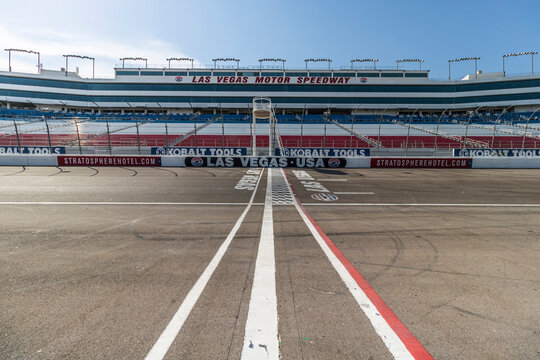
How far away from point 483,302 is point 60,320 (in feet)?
14.8

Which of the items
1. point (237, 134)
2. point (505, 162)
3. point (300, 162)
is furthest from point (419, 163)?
point (237, 134)

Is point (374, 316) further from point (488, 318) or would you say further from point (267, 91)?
point (267, 91)

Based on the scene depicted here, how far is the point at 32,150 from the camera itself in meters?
23.2

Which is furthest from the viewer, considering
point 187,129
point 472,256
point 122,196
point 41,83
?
point 41,83

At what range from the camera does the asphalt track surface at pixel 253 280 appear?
2.35 m

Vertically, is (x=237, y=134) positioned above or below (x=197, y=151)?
above

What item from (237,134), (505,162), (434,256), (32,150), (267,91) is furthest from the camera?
(267,91)

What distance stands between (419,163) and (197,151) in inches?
766

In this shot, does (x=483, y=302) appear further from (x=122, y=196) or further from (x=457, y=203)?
(x=122, y=196)

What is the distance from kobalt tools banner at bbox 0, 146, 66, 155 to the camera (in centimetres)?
2244

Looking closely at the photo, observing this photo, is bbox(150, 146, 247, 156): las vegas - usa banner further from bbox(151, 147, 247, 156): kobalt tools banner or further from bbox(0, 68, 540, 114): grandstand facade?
bbox(0, 68, 540, 114): grandstand facade

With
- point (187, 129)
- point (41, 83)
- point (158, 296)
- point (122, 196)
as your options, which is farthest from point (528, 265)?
point (41, 83)

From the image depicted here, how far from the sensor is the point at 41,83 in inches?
2039

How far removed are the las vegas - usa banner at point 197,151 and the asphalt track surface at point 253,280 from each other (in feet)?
56.8
